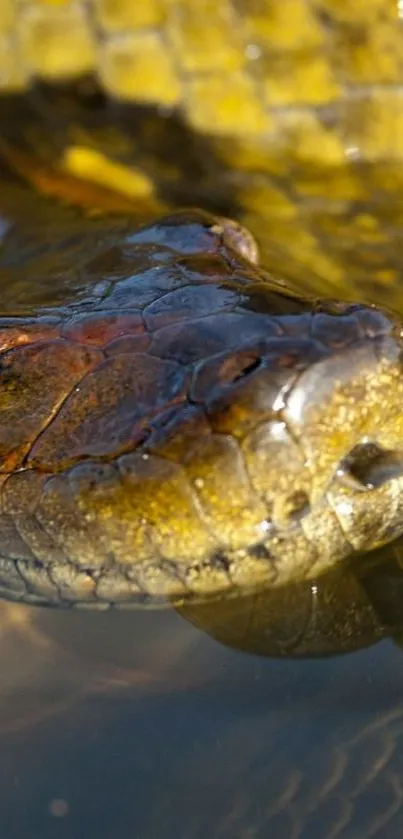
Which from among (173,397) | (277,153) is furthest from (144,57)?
(173,397)

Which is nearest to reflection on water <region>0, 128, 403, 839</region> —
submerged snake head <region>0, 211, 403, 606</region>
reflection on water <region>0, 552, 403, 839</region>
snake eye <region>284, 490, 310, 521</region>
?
reflection on water <region>0, 552, 403, 839</region>

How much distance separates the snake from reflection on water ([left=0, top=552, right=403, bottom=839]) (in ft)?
0.34

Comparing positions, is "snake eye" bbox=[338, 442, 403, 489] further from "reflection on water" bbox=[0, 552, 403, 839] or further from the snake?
"reflection on water" bbox=[0, 552, 403, 839]

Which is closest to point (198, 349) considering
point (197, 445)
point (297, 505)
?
point (197, 445)

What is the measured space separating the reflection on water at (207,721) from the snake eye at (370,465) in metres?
0.29

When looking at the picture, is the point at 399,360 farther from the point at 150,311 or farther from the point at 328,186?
the point at 328,186

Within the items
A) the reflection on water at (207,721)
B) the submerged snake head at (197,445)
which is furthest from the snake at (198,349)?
the reflection on water at (207,721)

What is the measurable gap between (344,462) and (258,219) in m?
1.43

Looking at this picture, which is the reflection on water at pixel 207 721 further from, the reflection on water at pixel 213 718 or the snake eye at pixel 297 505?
the snake eye at pixel 297 505

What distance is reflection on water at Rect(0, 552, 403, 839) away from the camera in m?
1.92

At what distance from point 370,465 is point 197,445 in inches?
11.5

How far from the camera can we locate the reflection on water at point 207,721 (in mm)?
1921

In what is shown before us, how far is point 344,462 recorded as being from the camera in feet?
6.53

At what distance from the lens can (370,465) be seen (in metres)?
2.03
